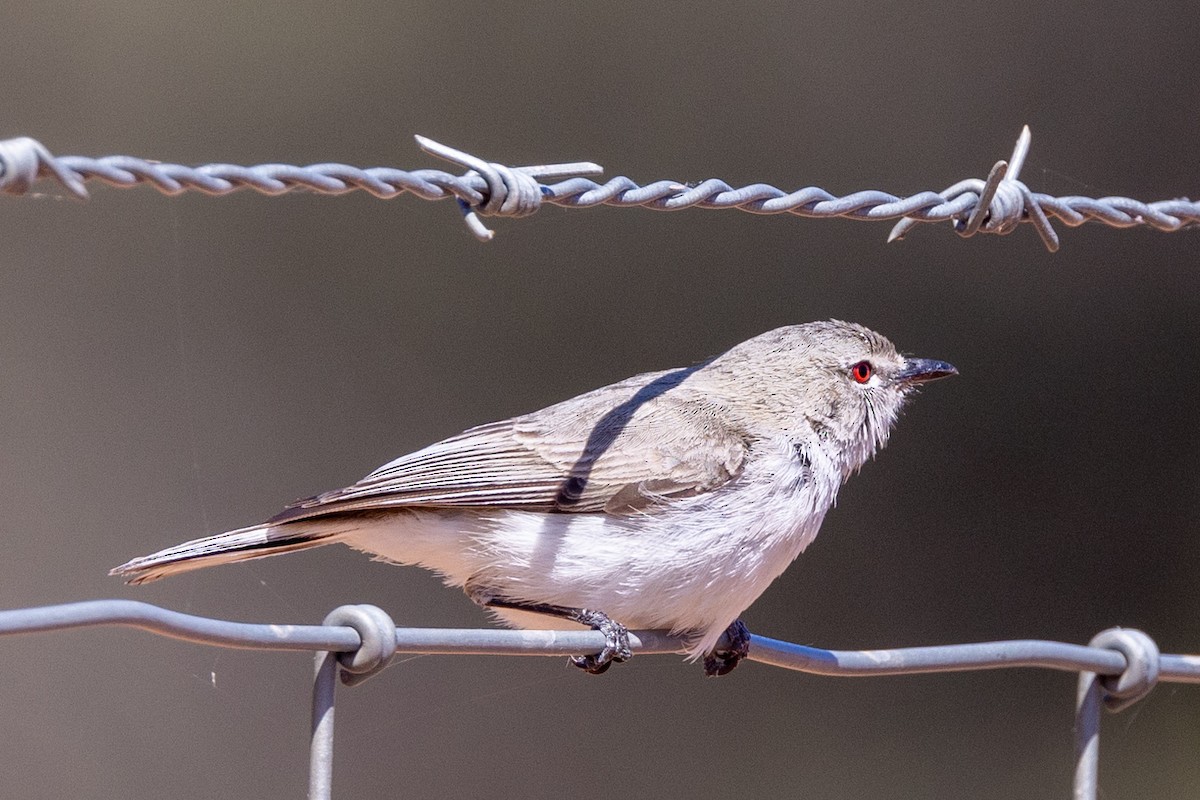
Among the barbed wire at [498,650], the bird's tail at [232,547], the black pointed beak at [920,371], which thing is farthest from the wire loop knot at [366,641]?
the black pointed beak at [920,371]

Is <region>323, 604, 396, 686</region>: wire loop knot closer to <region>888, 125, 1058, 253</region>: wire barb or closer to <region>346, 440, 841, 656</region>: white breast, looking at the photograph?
<region>346, 440, 841, 656</region>: white breast

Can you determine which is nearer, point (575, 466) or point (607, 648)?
point (607, 648)

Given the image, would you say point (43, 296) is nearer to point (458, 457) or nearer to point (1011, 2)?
point (458, 457)

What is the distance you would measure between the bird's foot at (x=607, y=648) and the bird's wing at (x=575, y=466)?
0.22m

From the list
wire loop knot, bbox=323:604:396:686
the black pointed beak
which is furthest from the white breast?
wire loop knot, bbox=323:604:396:686

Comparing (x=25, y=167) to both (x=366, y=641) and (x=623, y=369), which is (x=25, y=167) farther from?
(x=623, y=369)

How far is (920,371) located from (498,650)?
5.48 feet

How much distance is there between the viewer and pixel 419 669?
21.0 ft

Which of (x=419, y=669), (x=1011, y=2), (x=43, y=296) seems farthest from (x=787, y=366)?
(x=1011, y=2)

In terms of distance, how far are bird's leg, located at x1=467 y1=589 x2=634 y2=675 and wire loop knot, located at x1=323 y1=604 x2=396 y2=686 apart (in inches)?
27.1

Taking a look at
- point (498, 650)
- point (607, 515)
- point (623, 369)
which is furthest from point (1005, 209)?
point (623, 369)

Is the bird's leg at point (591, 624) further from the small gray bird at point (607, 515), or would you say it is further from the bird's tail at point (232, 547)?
the bird's tail at point (232, 547)

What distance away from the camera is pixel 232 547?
9.61 feet

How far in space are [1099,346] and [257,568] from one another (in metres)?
4.42
